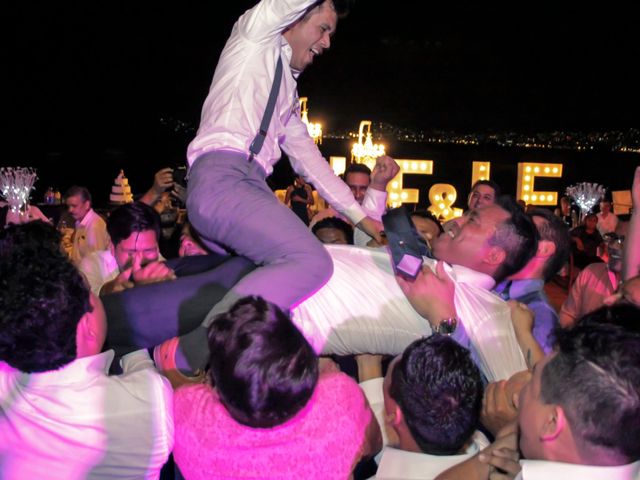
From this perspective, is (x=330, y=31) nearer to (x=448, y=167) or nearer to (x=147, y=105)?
(x=147, y=105)

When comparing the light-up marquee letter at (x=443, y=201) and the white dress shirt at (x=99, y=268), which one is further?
the light-up marquee letter at (x=443, y=201)

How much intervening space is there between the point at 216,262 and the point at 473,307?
3.18 feet

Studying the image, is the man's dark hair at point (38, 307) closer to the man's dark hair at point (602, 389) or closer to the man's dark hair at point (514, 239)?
the man's dark hair at point (602, 389)

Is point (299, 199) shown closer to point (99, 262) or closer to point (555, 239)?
point (99, 262)

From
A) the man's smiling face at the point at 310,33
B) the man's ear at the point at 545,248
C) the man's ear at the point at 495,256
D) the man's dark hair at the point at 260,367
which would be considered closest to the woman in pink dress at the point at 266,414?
the man's dark hair at the point at 260,367

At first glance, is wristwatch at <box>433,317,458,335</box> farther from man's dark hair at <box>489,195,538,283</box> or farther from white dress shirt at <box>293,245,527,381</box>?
man's dark hair at <box>489,195,538,283</box>

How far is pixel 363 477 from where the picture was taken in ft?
6.96

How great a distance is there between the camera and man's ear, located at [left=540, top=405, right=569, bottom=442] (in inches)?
54.6

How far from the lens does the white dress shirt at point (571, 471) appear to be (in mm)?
1368

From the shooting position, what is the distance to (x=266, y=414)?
165 centimetres

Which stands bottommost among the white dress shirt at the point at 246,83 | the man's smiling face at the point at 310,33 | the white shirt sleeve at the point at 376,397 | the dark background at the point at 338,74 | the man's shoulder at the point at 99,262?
the white shirt sleeve at the point at 376,397

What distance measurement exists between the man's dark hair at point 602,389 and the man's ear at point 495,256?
107 centimetres

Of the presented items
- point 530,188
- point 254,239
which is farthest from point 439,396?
point 530,188

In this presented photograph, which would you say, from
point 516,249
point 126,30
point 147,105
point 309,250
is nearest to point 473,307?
point 516,249
